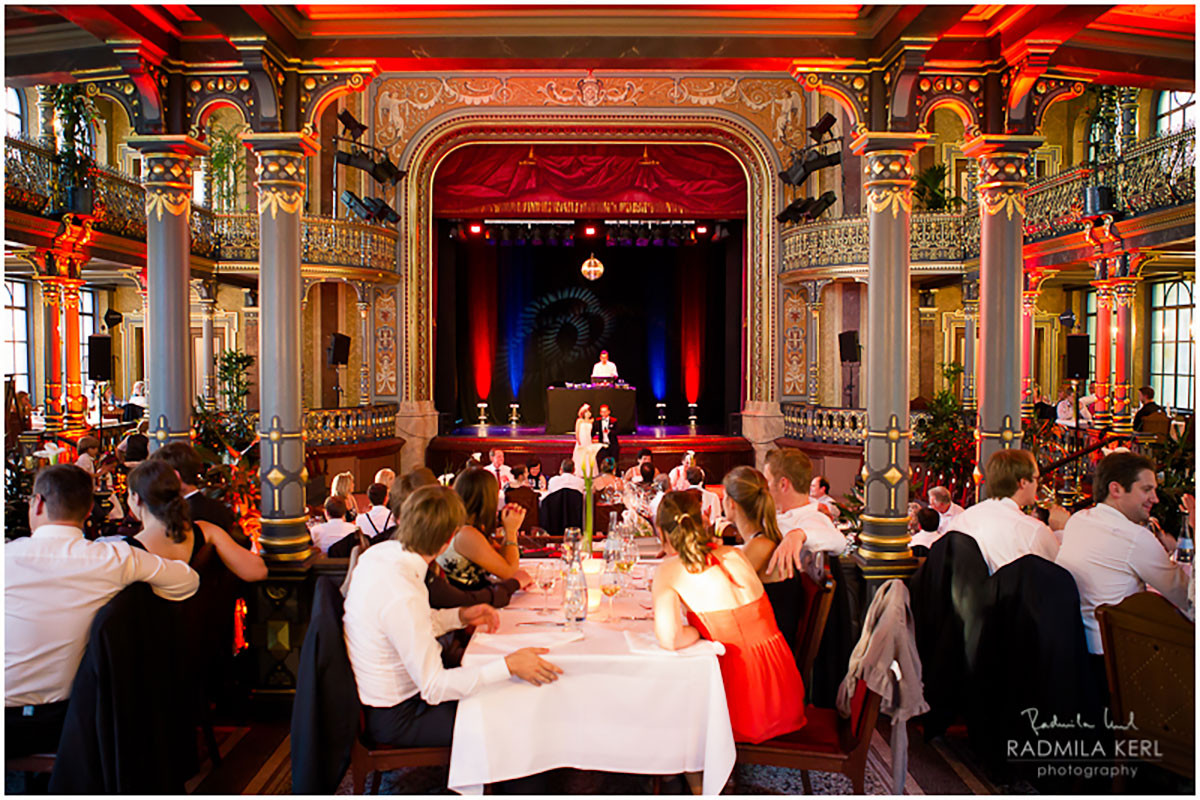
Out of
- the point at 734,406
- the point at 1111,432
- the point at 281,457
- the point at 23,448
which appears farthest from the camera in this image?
the point at 734,406

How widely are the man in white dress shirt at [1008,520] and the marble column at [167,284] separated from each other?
456 cm

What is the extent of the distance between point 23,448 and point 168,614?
9.88 m

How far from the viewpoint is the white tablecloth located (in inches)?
119

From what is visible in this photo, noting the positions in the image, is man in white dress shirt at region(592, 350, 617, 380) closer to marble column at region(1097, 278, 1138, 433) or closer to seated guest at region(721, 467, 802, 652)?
marble column at region(1097, 278, 1138, 433)

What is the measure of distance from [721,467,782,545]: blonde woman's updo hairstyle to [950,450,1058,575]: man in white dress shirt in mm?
1076

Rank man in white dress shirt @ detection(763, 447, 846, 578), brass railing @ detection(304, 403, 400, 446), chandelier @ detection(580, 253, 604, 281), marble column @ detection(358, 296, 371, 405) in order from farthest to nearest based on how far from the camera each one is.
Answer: chandelier @ detection(580, 253, 604, 281), marble column @ detection(358, 296, 371, 405), brass railing @ detection(304, 403, 400, 446), man in white dress shirt @ detection(763, 447, 846, 578)

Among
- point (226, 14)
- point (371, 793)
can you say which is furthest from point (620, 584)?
point (226, 14)

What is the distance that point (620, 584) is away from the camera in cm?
381

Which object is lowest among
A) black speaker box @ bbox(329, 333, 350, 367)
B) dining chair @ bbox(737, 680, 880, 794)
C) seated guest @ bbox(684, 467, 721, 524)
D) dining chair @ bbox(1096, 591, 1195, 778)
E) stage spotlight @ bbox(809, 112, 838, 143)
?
dining chair @ bbox(737, 680, 880, 794)

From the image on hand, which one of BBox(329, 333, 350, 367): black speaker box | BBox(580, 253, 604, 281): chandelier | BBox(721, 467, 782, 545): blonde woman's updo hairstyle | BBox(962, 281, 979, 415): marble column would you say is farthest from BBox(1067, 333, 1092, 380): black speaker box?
BBox(329, 333, 350, 367): black speaker box

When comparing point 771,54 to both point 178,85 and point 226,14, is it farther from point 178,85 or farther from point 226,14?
point 178,85

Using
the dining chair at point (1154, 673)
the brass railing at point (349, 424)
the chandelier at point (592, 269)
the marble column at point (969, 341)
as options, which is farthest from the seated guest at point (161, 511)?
the chandelier at point (592, 269)

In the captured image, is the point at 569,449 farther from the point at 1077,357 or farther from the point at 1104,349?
the point at 1104,349

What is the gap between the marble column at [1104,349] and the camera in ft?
42.0
